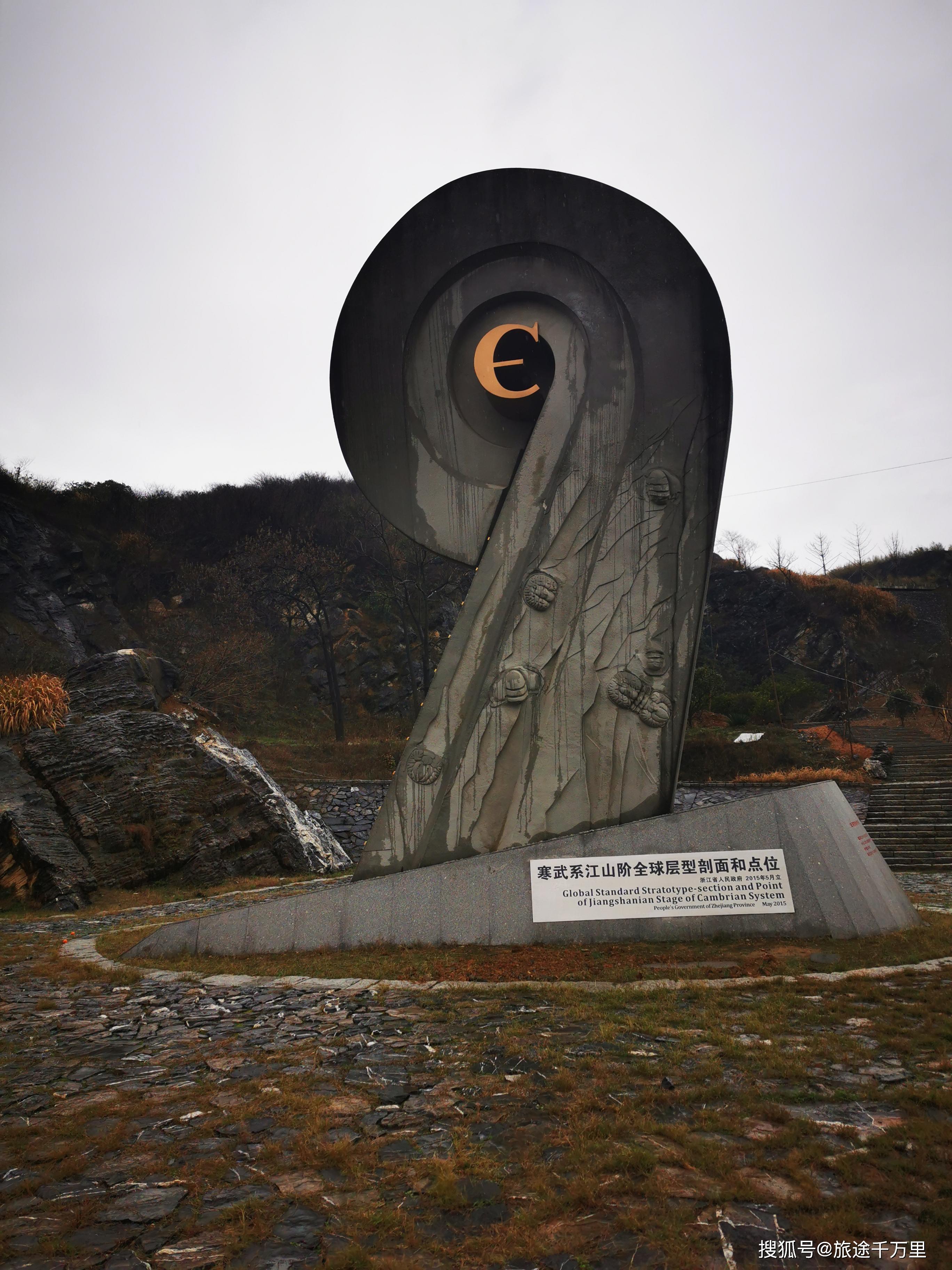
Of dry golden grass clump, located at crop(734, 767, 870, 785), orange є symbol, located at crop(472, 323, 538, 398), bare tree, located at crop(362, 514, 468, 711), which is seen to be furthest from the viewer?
bare tree, located at crop(362, 514, 468, 711)

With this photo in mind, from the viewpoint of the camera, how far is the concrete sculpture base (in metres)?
6.09

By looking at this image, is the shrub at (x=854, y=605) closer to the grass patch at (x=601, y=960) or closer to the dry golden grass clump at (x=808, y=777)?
the dry golden grass clump at (x=808, y=777)

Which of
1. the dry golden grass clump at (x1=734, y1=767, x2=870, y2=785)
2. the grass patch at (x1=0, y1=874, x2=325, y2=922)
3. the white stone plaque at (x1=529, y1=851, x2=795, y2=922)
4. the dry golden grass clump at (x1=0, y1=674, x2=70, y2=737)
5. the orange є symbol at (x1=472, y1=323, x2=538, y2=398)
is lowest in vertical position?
the grass patch at (x1=0, y1=874, x2=325, y2=922)

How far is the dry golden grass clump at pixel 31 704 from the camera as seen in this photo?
1357cm

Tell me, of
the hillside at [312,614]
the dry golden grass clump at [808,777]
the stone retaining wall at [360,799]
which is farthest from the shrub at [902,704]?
the stone retaining wall at [360,799]

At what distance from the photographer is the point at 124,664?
15352mm

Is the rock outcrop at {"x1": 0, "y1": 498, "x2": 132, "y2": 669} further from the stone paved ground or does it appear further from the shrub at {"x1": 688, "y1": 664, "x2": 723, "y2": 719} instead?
the stone paved ground

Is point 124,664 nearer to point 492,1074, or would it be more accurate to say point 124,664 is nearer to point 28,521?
point 492,1074

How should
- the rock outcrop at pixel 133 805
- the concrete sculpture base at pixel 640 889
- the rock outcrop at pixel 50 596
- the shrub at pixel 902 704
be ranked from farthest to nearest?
the rock outcrop at pixel 50 596, the shrub at pixel 902 704, the rock outcrop at pixel 133 805, the concrete sculpture base at pixel 640 889

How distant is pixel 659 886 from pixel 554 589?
9.33 ft

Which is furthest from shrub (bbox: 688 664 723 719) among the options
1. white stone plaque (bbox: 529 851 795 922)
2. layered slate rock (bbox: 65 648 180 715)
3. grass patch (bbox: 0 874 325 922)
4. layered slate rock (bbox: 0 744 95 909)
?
white stone plaque (bbox: 529 851 795 922)

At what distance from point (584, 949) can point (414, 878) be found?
1618mm

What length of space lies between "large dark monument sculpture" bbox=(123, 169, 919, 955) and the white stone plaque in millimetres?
16

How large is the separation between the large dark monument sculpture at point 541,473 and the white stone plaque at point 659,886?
0.51 metres
